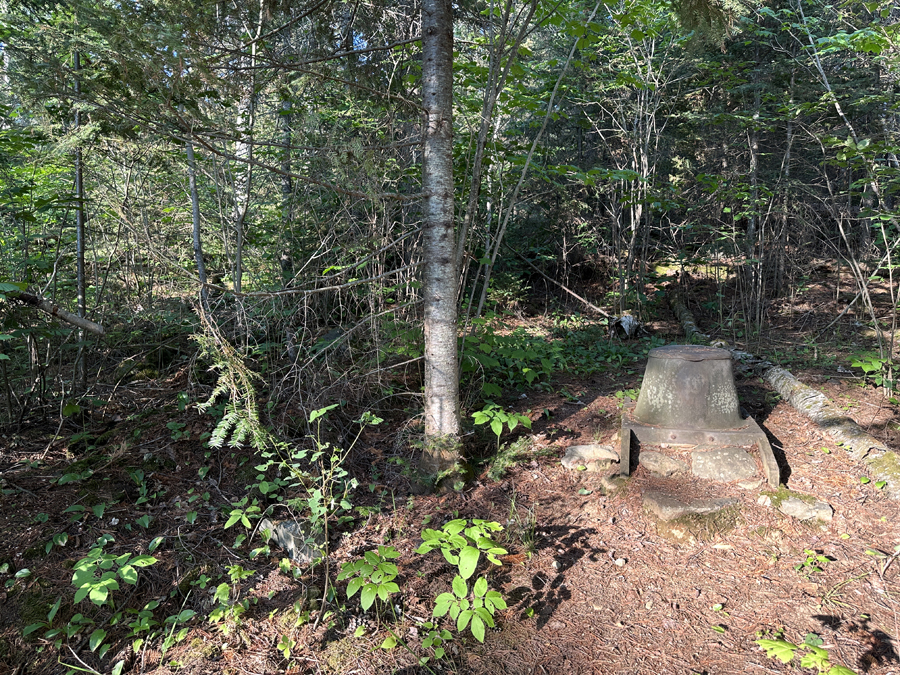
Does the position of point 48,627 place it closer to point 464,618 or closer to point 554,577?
point 464,618

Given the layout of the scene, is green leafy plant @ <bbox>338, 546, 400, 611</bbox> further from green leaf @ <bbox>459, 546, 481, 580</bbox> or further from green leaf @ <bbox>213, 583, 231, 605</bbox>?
green leaf @ <bbox>213, 583, 231, 605</bbox>

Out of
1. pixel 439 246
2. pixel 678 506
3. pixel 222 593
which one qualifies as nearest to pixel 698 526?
pixel 678 506

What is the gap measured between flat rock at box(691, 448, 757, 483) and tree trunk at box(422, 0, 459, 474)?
189 centimetres

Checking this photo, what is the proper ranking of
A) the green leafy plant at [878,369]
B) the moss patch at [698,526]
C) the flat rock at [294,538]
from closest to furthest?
the flat rock at [294,538]
the moss patch at [698,526]
the green leafy plant at [878,369]

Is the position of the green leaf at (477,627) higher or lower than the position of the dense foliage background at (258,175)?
lower

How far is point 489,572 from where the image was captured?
296 cm

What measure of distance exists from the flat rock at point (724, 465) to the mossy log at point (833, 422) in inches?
37.8

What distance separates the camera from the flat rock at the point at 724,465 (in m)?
3.60

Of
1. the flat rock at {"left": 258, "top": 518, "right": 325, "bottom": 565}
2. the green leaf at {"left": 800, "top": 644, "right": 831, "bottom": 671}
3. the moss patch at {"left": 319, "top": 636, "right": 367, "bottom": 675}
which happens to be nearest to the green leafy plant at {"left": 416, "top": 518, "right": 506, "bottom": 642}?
the moss patch at {"left": 319, "top": 636, "right": 367, "bottom": 675}

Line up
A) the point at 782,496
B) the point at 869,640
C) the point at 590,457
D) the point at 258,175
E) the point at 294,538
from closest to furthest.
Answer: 1. the point at 869,640
2. the point at 294,538
3. the point at 782,496
4. the point at 590,457
5. the point at 258,175

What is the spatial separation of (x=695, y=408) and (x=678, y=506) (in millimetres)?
931

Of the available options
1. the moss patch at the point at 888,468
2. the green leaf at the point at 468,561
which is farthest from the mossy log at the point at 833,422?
the green leaf at the point at 468,561

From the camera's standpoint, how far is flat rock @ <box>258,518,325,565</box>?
3076 millimetres

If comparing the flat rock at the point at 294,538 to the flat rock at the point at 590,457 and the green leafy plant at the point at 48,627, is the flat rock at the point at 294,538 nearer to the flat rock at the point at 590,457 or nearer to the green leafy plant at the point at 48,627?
the green leafy plant at the point at 48,627
